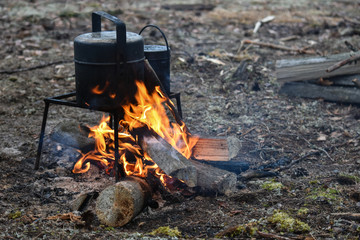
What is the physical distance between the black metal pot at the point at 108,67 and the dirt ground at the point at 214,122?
3.21 feet

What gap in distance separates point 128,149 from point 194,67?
14.1ft

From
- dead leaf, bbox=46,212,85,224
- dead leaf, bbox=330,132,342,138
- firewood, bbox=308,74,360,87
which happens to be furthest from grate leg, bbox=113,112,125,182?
firewood, bbox=308,74,360,87

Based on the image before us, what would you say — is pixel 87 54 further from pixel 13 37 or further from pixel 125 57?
pixel 13 37

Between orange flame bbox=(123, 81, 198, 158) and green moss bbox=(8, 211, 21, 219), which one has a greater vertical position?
orange flame bbox=(123, 81, 198, 158)

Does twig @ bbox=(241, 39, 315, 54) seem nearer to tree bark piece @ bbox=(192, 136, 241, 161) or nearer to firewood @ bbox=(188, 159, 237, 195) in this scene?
tree bark piece @ bbox=(192, 136, 241, 161)

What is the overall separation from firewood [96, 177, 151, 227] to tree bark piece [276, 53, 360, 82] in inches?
165

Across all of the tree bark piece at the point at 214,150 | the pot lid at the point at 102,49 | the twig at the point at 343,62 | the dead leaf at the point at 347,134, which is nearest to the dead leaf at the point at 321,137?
the dead leaf at the point at 347,134

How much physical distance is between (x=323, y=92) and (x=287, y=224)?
398 cm

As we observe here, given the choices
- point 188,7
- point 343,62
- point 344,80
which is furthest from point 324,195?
point 188,7

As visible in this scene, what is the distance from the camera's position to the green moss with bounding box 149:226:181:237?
11.2ft

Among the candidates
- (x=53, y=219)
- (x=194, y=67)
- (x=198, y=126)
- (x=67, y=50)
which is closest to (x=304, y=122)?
(x=198, y=126)

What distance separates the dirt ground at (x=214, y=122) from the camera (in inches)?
142

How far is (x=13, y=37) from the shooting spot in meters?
9.84

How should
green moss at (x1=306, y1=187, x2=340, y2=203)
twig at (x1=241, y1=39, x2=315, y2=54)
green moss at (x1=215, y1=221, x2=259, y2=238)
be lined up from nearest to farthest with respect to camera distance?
green moss at (x1=215, y1=221, x2=259, y2=238) < green moss at (x1=306, y1=187, x2=340, y2=203) < twig at (x1=241, y1=39, x2=315, y2=54)
